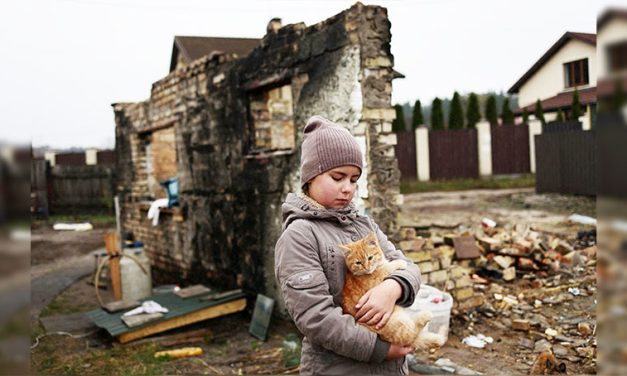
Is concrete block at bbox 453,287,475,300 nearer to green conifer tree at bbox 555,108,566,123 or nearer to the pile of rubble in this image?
the pile of rubble

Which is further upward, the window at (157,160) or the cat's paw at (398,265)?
the window at (157,160)

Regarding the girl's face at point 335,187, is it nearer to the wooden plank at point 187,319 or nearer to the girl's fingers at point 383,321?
the girl's fingers at point 383,321

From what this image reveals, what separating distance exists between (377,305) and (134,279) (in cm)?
681

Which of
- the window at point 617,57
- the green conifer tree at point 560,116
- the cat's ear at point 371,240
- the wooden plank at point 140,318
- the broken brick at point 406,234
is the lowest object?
the wooden plank at point 140,318

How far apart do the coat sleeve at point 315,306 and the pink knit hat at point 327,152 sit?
0.22 m

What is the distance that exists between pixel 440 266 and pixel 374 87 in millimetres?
1984

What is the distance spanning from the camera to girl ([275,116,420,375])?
56.2 inches

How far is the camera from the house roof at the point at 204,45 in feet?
68.9

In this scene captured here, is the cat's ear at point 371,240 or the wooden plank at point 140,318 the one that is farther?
the wooden plank at point 140,318

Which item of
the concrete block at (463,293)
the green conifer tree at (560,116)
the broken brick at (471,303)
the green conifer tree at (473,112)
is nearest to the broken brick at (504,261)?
the broken brick at (471,303)

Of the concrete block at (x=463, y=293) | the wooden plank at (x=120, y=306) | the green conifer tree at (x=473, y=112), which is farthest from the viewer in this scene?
the green conifer tree at (x=473, y=112)

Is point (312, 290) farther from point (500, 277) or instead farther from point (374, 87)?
point (500, 277)

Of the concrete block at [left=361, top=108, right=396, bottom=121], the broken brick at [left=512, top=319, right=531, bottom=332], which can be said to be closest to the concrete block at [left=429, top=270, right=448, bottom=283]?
the broken brick at [left=512, top=319, right=531, bottom=332]

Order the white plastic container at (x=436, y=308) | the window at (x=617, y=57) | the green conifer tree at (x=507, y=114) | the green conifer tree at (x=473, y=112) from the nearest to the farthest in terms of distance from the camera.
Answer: the window at (x=617, y=57), the white plastic container at (x=436, y=308), the green conifer tree at (x=473, y=112), the green conifer tree at (x=507, y=114)
